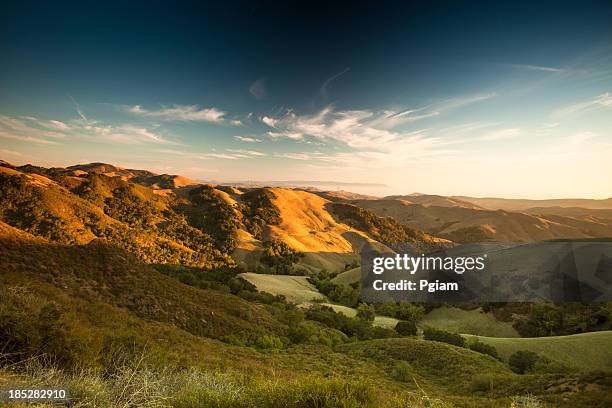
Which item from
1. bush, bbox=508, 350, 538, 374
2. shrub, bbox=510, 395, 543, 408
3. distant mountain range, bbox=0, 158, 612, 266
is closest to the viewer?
shrub, bbox=510, 395, 543, 408


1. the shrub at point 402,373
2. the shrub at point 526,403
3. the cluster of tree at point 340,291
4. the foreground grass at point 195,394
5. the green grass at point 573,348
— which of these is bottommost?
the cluster of tree at point 340,291

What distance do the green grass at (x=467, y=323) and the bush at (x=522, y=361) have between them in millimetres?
19240

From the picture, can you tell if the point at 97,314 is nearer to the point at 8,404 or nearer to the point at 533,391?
the point at 8,404

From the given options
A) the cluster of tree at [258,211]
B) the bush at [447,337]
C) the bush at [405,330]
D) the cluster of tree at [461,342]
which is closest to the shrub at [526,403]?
the cluster of tree at [461,342]

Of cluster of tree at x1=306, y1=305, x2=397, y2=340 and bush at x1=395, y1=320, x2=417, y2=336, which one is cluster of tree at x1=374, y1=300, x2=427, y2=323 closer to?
bush at x1=395, y1=320, x2=417, y2=336

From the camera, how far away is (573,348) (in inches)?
1299

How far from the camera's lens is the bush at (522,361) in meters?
30.1

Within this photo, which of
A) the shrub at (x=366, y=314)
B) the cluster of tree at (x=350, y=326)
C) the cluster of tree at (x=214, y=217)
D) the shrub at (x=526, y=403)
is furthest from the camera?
the cluster of tree at (x=214, y=217)

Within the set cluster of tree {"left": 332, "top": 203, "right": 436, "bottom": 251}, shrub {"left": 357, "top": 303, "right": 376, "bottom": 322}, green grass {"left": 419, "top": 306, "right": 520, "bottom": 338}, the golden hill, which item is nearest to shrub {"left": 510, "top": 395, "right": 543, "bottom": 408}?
shrub {"left": 357, "top": 303, "right": 376, "bottom": 322}

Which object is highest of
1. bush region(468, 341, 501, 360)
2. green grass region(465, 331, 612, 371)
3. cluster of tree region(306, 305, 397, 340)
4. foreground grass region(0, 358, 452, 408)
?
foreground grass region(0, 358, 452, 408)

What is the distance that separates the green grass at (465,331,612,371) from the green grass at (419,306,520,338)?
1381cm

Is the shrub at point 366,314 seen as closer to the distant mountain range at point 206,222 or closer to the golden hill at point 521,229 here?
the distant mountain range at point 206,222

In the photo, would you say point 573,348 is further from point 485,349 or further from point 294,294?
point 294,294

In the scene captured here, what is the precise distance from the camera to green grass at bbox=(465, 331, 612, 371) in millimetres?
30859
